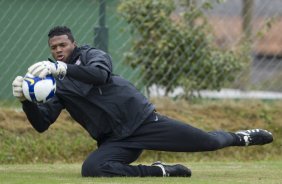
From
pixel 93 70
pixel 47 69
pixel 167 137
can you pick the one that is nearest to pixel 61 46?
pixel 93 70

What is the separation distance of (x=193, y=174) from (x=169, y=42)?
3712mm

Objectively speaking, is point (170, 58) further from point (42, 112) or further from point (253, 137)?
point (42, 112)

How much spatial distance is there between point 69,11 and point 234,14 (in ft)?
7.92

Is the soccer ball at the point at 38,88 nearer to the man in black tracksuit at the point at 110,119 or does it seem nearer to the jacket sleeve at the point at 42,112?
the man in black tracksuit at the point at 110,119

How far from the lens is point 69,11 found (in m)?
12.7

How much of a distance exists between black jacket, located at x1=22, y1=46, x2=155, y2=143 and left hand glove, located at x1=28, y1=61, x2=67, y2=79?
41 centimetres

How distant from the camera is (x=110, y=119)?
369 inches

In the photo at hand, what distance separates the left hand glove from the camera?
28.3ft

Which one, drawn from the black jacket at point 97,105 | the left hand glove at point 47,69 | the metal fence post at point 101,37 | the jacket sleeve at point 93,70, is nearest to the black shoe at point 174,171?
the black jacket at point 97,105

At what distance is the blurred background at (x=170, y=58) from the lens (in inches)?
475

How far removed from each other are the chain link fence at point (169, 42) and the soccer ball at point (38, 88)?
11.4ft

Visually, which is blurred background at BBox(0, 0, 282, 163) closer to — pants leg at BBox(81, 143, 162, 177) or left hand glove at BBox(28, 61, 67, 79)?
pants leg at BBox(81, 143, 162, 177)

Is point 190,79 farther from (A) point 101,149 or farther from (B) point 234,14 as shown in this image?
(A) point 101,149

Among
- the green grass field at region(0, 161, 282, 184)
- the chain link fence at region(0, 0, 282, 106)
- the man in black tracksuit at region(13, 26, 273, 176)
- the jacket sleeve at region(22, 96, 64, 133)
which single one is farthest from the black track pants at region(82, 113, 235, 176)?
the chain link fence at region(0, 0, 282, 106)
